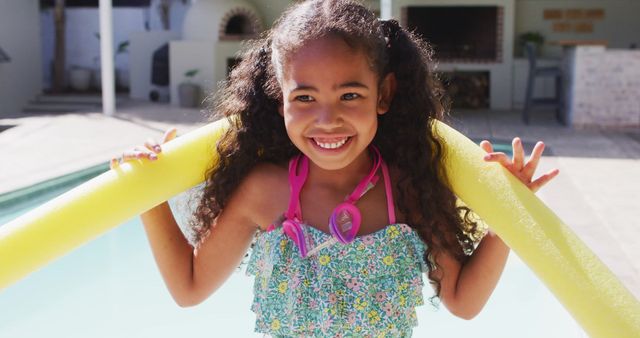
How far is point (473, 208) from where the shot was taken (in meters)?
1.76

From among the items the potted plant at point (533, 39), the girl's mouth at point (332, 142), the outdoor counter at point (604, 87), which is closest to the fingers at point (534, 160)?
the girl's mouth at point (332, 142)

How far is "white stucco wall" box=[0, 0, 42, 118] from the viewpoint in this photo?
13.4 m

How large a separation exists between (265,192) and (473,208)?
0.47 m

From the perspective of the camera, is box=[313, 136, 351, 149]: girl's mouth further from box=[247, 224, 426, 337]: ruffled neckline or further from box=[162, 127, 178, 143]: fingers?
box=[162, 127, 178, 143]: fingers

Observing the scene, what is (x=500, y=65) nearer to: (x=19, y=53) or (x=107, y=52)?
(x=107, y=52)

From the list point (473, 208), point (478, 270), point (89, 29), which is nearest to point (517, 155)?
point (473, 208)

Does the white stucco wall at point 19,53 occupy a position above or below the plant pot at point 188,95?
above

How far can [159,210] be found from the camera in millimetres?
1895

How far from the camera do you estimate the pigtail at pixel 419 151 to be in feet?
5.79

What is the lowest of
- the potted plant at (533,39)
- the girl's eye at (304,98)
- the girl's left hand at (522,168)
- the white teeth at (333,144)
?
the girl's left hand at (522,168)

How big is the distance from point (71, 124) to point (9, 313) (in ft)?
19.2

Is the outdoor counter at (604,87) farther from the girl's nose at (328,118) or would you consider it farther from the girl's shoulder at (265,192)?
the girl's nose at (328,118)

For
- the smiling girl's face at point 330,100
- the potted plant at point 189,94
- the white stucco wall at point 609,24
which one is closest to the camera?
the smiling girl's face at point 330,100

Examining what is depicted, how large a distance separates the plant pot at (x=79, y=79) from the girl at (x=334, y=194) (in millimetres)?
14004
